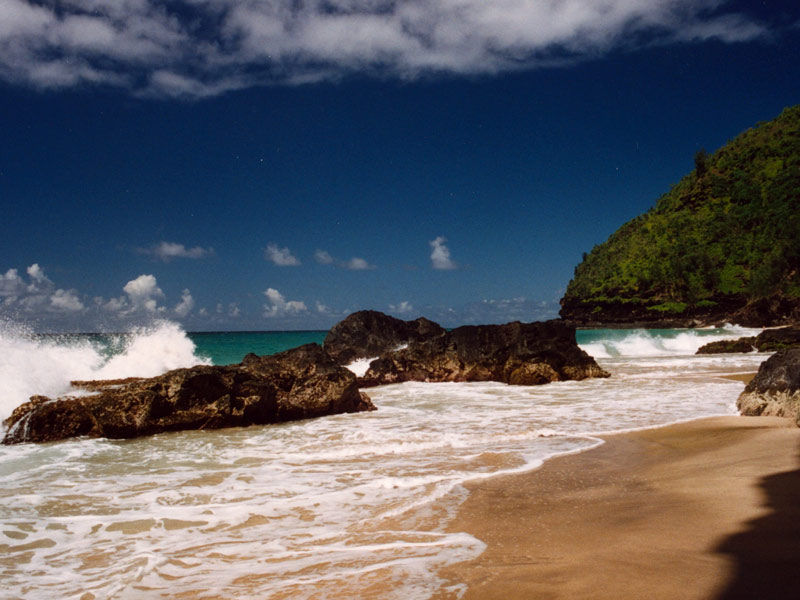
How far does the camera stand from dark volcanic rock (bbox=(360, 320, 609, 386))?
53.1 ft

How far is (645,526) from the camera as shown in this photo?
361cm

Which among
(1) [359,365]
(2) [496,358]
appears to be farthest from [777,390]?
(1) [359,365]

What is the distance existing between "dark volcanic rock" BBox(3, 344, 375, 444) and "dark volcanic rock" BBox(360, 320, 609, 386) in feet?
20.8

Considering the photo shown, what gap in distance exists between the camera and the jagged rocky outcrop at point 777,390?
7884mm

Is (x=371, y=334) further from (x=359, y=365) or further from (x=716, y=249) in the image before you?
(x=716, y=249)

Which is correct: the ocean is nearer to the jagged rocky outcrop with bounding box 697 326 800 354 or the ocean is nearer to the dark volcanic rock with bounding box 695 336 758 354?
the jagged rocky outcrop with bounding box 697 326 800 354

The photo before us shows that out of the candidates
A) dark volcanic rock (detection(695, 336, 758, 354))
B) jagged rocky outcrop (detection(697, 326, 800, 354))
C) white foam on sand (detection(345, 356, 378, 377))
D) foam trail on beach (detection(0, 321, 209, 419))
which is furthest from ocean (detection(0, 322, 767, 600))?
dark volcanic rock (detection(695, 336, 758, 354))

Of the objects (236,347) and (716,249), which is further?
(716,249)

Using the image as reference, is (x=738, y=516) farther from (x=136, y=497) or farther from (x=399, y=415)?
(x=399, y=415)

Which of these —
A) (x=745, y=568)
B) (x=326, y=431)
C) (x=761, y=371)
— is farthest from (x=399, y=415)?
(x=745, y=568)

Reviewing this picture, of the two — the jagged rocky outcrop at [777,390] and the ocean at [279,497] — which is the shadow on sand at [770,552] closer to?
the ocean at [279,497]

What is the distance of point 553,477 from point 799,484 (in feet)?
6.98

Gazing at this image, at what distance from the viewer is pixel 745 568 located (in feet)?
8.74

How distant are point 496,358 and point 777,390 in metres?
9.22
